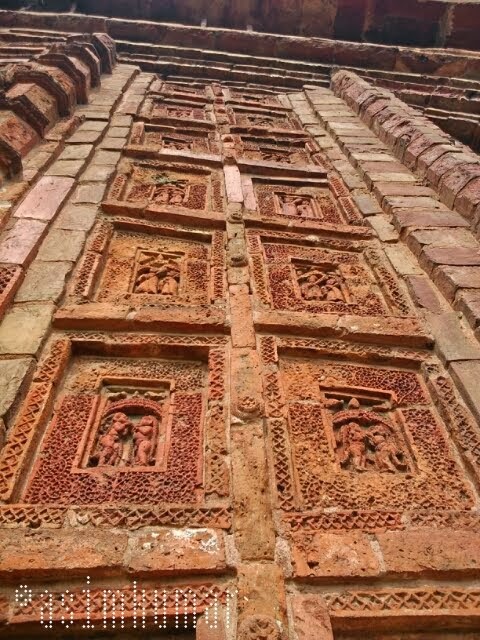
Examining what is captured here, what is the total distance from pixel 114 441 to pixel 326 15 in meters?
12.3

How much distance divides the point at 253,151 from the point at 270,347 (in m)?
4.62

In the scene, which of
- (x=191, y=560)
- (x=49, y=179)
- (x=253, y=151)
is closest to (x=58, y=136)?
(x=49, y=179)

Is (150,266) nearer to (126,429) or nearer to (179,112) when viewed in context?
(126,429)

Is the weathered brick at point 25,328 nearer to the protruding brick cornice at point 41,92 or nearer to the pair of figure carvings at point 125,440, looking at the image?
the pair of figure carvings at point 125,440

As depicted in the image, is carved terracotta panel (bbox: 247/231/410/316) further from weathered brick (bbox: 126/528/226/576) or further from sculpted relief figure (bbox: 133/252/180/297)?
weathered brick (bbox: 126/528/226/576)

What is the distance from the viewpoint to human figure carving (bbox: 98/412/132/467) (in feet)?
9.37

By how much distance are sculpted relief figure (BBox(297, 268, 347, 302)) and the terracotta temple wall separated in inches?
1.5

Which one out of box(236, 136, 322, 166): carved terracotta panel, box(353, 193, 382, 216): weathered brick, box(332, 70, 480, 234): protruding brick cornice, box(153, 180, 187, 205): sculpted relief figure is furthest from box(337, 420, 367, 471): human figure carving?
box(236, 136, 322, 166): carved terracotta panel

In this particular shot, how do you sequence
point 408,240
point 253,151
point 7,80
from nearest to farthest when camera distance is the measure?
point 408,240, point 7,80, point 253,151

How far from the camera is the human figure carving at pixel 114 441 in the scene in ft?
9.37

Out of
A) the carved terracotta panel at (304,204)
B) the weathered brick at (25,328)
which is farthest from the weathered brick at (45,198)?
the carved terracotta panel at (304,204)

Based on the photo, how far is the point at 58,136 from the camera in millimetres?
6105

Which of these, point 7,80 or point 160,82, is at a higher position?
point 160,82

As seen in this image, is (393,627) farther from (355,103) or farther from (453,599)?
(355,103)
